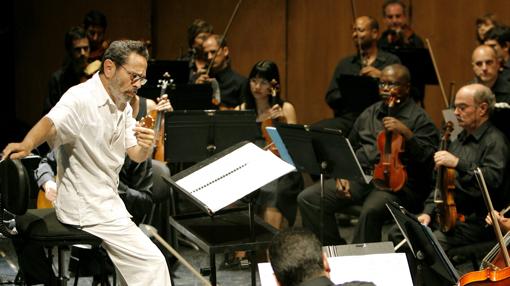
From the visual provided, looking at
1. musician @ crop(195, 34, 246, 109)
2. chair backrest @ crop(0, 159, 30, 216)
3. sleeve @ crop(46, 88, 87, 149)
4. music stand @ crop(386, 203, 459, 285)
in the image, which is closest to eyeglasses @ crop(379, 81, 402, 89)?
musician @ crop(195, 34, 246, 109)

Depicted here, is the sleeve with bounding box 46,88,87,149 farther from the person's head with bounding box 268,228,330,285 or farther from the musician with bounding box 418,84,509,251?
the musician with bounding box 418,84,509,251

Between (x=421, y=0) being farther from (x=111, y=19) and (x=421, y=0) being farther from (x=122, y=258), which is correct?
(x=122, y=258)

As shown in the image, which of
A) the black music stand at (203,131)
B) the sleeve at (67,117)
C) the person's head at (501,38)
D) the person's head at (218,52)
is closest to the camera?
A: the sleeve at (67,117)

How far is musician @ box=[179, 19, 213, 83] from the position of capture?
7.35 m

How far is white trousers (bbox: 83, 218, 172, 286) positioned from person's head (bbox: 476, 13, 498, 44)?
170 inches

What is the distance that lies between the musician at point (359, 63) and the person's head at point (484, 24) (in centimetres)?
82

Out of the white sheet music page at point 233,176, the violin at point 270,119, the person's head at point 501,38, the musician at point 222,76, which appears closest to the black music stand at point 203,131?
the violin at point 270,119

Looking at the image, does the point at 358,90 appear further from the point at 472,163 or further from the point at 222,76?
the point at 472,163

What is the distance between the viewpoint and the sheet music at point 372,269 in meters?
3.76

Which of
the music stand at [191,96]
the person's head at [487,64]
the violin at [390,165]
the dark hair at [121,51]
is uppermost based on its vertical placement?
the dark hair at [121,51]

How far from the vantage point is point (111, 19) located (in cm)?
967

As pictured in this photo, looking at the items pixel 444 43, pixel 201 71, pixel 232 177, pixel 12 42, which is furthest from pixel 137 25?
pixel 232 177

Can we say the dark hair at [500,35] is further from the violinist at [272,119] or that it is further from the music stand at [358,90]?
the violinist at [272,119]

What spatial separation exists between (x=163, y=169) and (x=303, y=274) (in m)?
2.91
